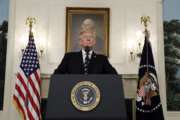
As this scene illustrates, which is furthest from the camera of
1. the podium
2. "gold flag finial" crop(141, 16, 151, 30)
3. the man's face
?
"gold flag finial" crop(141, 16, 151, 30)

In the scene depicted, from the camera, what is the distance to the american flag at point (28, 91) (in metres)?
5.36

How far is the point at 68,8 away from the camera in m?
6.28

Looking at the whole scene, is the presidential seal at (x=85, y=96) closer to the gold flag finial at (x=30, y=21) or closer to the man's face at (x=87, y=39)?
the man's face at (x=87, y=39)

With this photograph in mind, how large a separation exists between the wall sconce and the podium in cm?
268

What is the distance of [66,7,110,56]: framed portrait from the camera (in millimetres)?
6164

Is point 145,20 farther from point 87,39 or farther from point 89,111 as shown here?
point 89,111

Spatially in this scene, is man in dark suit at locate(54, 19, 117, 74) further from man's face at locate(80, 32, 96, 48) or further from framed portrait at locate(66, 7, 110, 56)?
framed portrait at locate(66, 7, 110, 56)

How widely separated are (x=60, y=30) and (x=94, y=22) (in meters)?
0.65

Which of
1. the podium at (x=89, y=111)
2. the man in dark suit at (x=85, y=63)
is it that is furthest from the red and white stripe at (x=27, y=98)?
the podium at (x=89, y=111)

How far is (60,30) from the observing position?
20.4ft

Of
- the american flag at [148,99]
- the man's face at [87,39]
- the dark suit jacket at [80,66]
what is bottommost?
the american flag at [148,99]

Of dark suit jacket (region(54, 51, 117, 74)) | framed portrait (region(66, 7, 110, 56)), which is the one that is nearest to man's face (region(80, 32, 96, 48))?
dark suit jacket (region(54, 51, 117, 74))

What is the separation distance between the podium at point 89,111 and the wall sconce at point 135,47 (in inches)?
106

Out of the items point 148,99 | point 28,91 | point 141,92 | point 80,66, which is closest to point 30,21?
point 28,91
